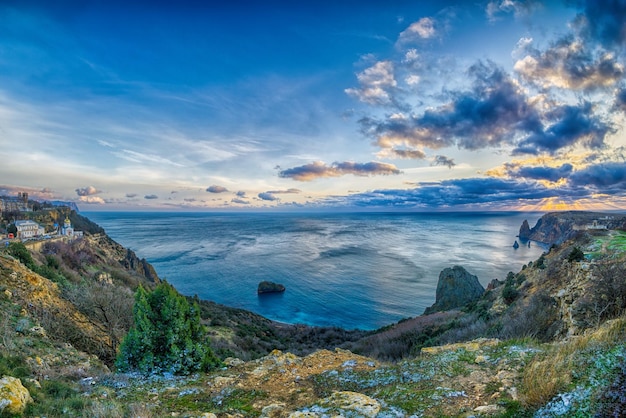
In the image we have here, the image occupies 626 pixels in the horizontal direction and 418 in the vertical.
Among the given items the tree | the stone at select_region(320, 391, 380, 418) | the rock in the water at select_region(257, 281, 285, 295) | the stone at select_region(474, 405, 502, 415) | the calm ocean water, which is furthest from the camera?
the rock in the water at select_region(257, 281, 285, 295)

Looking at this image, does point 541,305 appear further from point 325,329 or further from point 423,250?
point 423,250

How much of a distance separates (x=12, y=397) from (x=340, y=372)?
696cm

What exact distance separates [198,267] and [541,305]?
65.0 meters

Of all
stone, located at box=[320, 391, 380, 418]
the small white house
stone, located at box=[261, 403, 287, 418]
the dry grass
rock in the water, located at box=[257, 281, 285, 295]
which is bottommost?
rock in the water, located at box=[257, 281, 285, 295]

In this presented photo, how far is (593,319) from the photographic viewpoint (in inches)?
384

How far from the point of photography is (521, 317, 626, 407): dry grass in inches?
170

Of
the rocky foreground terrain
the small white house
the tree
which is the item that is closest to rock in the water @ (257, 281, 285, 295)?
the rocky foreground terrain

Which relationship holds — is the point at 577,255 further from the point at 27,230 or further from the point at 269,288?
the point at 27,230

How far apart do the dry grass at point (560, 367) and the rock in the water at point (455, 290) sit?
36.2 meters

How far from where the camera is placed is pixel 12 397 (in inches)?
189

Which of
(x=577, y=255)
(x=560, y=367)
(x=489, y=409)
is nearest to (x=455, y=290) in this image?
(x=577, y=255)

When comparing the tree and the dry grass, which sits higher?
the dry grass

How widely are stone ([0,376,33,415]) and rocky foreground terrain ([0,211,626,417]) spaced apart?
2 centimetres

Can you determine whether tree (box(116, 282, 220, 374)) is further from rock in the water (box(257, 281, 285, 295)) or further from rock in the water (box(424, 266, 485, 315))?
rock in the water (box(257, 281, 285, 295))
